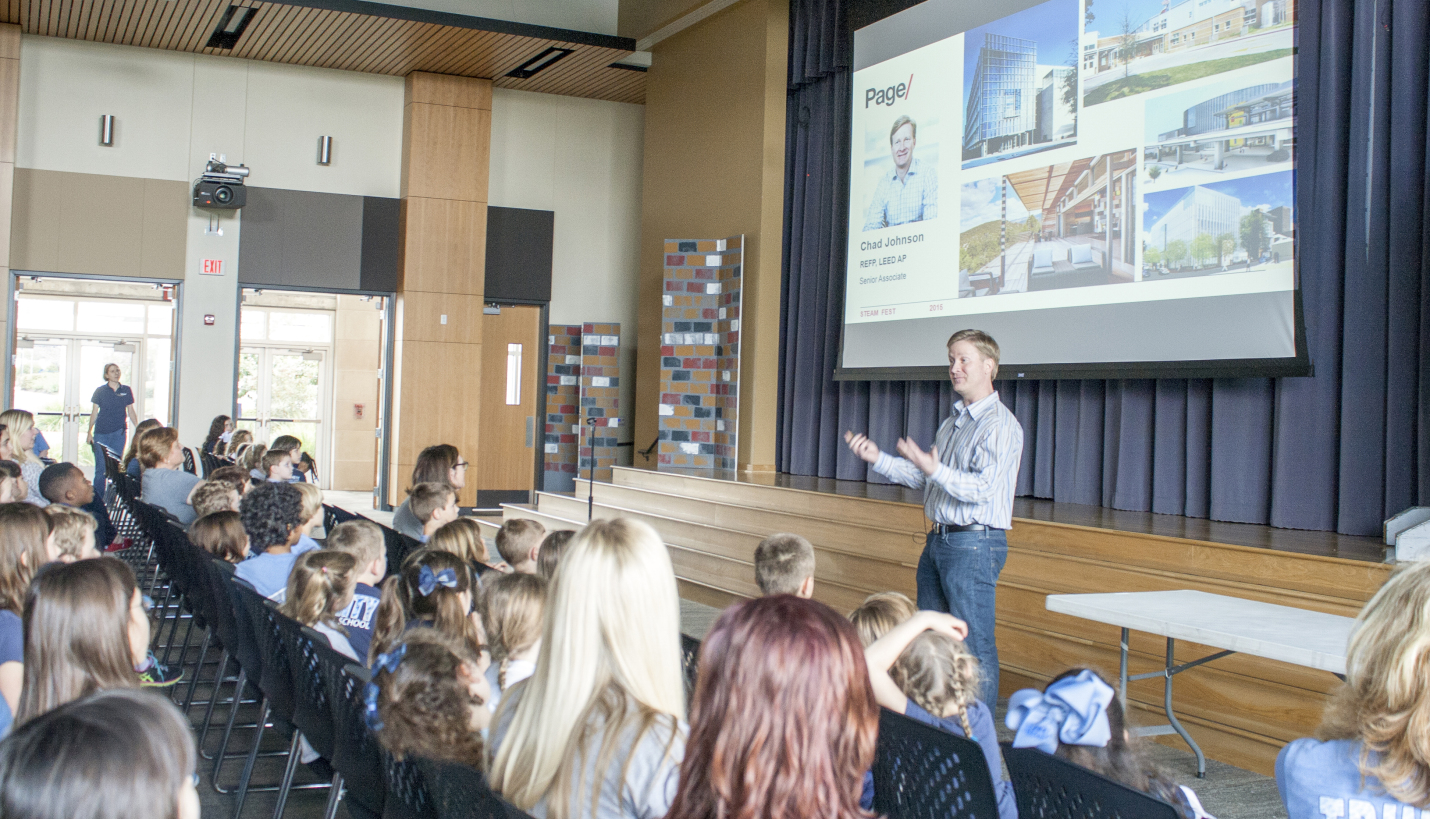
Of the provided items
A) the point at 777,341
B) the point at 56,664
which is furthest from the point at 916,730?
the point at 777,341

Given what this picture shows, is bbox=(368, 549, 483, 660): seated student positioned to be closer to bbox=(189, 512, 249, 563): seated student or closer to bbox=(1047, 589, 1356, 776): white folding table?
bbox=(189, 512, 249, 563): seated student

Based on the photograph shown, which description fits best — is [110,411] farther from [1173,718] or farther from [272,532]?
[1173,718]

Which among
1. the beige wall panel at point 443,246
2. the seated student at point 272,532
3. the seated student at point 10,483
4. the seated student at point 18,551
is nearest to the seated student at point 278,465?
the seated student at point 10,483

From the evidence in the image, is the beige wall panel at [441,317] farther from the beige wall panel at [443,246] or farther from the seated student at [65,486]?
the seated student at [65,486]

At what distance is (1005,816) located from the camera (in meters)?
1.87

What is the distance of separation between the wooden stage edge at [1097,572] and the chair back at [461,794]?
3204 millimetres

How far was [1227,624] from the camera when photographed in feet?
9.26

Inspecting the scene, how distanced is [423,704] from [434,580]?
89 cm

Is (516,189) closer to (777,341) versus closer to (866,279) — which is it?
(777,341)

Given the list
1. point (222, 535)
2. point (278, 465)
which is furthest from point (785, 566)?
point (278, 465)

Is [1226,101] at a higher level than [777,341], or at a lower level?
higher

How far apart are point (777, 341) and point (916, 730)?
22.6ft

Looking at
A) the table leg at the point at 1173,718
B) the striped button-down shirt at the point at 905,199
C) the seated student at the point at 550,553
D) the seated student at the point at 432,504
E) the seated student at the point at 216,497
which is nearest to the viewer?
the seated student at the point at 550,553

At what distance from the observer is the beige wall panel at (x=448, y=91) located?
33.6 feet
